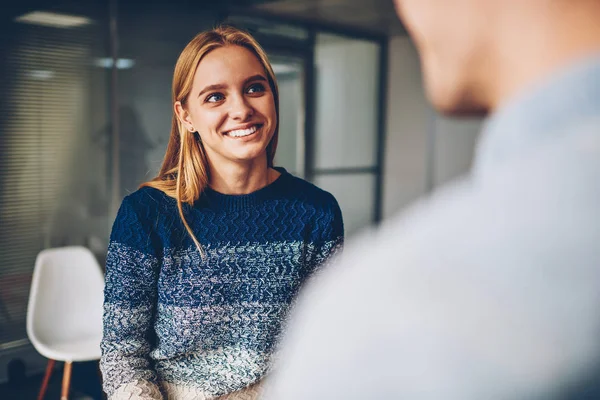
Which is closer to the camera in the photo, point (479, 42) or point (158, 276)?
point (479, 42)

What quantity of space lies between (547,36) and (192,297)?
985 millimetres

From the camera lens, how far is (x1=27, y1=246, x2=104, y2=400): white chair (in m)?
2.85

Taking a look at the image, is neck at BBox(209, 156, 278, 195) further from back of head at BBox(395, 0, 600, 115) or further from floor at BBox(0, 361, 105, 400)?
floor at BBox(0, 361, 105, 400)

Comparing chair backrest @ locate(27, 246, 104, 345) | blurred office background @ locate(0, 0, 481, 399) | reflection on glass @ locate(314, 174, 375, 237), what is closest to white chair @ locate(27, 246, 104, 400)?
chair backrest @ locate(27, 246, 104, 345)

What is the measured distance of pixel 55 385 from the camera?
3.44 m

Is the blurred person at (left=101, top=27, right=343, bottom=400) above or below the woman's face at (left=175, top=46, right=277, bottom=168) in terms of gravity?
below

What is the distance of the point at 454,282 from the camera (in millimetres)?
248

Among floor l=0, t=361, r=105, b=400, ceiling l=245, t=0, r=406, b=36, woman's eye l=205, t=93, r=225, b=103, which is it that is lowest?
floor l=0, t=361, r=105, b=400

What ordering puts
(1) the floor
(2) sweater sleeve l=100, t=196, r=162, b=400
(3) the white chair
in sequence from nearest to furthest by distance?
(2) sweater sleeve l=100, t=196, r=162, b=400 → (3) the white chair → (1) the floor

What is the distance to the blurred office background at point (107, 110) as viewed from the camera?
134 inches

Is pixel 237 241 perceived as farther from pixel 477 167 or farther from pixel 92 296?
pixel 92 296

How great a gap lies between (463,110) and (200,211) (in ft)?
3.20

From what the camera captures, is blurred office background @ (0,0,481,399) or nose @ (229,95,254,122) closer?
nose @ (229,95,254,122)

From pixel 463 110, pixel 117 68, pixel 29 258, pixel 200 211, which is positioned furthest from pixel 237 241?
pixel 117 68
